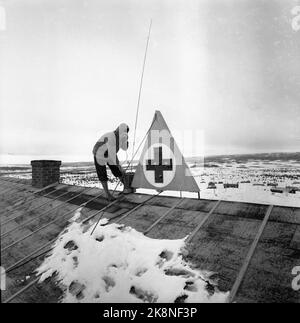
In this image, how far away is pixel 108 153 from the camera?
18.3ft

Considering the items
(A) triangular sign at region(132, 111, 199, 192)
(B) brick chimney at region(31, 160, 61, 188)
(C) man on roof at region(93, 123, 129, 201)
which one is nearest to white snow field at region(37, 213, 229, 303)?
(A) triangular sign at region(132, 111, 199, 192)

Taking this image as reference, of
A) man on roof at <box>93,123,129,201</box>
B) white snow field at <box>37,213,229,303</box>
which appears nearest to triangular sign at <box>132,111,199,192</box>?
man on roof at <box>93,123,129,201</box>

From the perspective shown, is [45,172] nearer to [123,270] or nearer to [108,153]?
[108,153]

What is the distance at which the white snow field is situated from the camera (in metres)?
2.44

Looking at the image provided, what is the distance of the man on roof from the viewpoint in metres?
5.57

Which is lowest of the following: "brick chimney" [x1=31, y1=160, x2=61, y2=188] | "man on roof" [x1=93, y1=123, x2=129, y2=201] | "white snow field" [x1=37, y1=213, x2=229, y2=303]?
"white snow field" [x1=37, y1=213, x2=229, y2=303]

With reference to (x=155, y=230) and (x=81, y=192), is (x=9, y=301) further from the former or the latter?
(x=81, y=192)

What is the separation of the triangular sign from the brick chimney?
4271 millimetres

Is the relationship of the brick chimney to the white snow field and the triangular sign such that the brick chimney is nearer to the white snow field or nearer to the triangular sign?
the triangular sign

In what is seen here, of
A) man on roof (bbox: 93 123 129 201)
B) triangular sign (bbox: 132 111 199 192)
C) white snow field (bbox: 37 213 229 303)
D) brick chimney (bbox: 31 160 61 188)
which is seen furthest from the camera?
brick chimney (bbox: 31 160 61 188)

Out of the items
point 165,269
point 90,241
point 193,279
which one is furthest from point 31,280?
Result: point 193,279

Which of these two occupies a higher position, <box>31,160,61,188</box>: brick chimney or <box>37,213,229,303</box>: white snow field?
<box>31,160,61,188</box>: brick chimney

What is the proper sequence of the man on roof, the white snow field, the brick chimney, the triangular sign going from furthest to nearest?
the brick chimney < the man on roof < the triangular sign < the white snow field

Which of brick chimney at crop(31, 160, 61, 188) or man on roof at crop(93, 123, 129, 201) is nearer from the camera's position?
man on roof at crop(93, 123, 129, 201)
